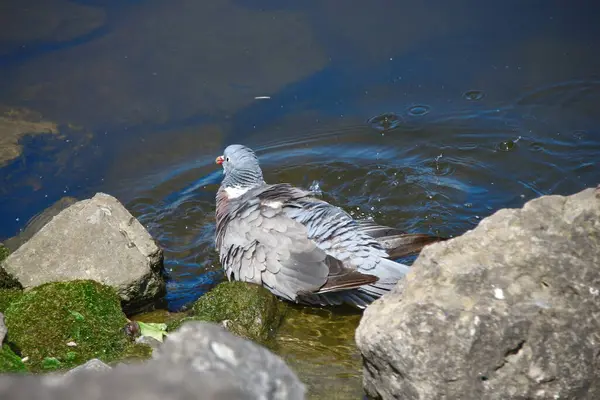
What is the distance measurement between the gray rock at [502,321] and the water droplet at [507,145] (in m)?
4.04

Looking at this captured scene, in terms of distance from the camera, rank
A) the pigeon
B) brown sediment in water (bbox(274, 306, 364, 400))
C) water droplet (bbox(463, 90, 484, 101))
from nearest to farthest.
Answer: brown sediment in water (bbox(274, 306, 364, 400)), the pigeon, water droplet (bbox(463, 90, 484, 101))

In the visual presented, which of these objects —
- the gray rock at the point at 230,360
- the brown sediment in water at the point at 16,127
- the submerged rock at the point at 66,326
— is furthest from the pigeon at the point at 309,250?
the brown sediment in water at the point at 16,127

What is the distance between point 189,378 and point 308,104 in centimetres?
651

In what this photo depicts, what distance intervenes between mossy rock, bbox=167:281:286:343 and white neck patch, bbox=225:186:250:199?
1.28m

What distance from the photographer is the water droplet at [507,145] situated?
802cm

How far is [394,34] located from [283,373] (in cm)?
693

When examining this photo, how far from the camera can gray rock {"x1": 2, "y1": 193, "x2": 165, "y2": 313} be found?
18.9 feet

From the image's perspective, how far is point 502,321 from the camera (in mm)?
3693

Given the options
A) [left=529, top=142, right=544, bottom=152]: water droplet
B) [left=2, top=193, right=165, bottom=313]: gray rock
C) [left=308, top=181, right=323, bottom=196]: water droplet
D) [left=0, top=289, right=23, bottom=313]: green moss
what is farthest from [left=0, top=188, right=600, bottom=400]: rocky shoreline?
[left=529, top=142, right=544, bottom=152]: water droplet

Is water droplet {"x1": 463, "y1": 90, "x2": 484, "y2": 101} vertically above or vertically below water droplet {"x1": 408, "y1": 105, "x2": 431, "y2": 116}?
above

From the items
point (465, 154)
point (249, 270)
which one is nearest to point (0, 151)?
point (249, 270)

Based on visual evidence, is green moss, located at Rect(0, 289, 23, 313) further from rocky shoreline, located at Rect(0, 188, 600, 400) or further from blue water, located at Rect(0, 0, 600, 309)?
blue water, located at Rect(0, 0, 600, 309)

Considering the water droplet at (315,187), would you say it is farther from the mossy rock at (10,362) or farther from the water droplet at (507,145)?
the mossy rock at (10,362)

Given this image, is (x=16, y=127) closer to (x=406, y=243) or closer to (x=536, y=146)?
(x=406, y=243)
